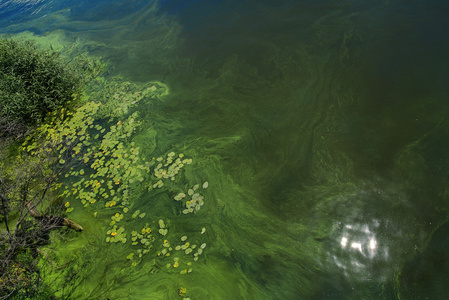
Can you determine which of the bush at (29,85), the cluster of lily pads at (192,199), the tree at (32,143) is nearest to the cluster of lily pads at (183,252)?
the cluster of lily pads at (192,199)

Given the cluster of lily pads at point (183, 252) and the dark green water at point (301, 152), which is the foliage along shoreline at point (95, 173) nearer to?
the cluster of lily pads at point (183, 252)

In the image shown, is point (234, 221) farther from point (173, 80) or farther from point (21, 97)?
point (21, 97)

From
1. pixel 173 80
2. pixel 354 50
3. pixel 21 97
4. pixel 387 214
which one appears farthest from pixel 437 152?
pixel 21 97

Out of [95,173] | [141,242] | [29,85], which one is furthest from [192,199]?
[29,85]

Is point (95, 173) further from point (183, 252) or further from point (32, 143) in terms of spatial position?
point (183, 252)

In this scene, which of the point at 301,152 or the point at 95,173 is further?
the point at 95,173

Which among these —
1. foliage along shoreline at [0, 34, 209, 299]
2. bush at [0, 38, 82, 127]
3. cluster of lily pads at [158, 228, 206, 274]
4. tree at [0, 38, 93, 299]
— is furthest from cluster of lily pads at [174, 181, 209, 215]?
bush at [0, 38, 82, 127]
